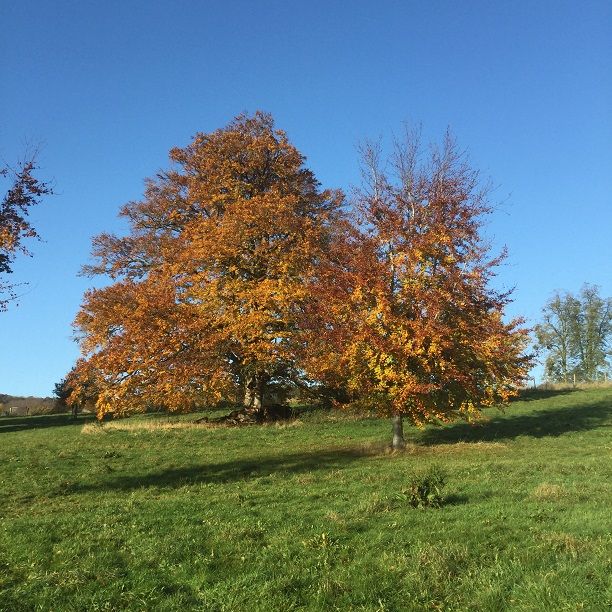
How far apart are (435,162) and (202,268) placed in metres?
14.7

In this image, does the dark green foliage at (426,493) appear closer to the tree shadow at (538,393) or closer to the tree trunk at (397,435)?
the tree trunk at (397,435)

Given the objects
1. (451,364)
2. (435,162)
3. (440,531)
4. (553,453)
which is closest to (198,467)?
(451,364)

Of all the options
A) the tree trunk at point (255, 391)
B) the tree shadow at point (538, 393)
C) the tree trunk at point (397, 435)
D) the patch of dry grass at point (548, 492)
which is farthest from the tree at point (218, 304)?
the tree shadow at point (538, 393)

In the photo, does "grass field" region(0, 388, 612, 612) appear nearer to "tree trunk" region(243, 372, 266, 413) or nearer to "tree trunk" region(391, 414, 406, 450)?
"tree trunk" region(391, 414, 406, 450)

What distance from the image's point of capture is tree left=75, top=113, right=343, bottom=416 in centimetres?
2927

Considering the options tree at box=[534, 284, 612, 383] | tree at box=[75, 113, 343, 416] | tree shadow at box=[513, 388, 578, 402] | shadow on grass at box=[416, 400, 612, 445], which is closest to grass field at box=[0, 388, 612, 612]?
shadow on grass at box=[416, 400, 612, 445]

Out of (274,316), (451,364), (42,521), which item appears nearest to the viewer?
(42,521)

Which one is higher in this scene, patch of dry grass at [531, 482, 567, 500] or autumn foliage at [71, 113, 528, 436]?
autumn foliage at [71, 113, 528, 436]

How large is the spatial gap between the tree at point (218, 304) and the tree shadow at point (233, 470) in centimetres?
903

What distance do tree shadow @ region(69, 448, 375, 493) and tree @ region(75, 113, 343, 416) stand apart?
9028mm

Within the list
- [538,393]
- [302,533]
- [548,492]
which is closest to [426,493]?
[548,492]

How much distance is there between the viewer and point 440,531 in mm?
9188

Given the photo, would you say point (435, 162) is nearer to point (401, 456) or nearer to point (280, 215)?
point (280, 215)

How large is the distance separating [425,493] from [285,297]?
17.6 meters
